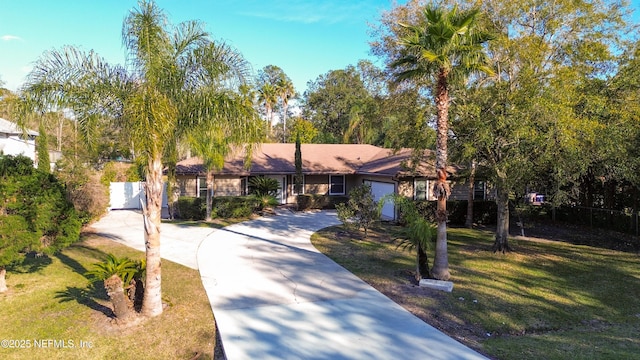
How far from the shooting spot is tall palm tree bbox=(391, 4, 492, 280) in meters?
8.93

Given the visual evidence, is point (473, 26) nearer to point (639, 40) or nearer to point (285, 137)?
point (639, 40)

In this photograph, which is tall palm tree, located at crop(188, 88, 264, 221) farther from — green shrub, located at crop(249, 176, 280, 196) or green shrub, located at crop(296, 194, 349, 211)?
green shrub, located at crop(296, 194, 349, 211)

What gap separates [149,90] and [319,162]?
→ 18.9 metres

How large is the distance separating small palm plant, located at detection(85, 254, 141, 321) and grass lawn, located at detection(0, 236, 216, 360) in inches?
11.5

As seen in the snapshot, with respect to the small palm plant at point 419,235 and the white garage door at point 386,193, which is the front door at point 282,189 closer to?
the white garage door at point 386,193

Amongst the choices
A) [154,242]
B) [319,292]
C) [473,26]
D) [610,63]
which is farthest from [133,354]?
[610,63]

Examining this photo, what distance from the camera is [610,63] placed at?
1288cm

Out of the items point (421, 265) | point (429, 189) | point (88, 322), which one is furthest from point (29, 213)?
point (429, 189)

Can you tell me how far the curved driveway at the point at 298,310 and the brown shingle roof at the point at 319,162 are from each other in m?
9.12

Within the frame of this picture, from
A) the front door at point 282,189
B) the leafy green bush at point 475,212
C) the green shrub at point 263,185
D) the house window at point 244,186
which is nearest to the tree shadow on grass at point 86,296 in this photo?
the green shrub at point 263,185

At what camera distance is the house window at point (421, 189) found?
20078 millimetres

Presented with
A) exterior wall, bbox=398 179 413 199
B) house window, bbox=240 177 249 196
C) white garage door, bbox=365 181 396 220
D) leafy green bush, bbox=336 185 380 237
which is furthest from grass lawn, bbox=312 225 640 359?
house window, bbox=240 177 249 196

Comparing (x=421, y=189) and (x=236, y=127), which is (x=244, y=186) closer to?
(x=421, y=189)

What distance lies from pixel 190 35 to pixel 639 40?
14447 mm
